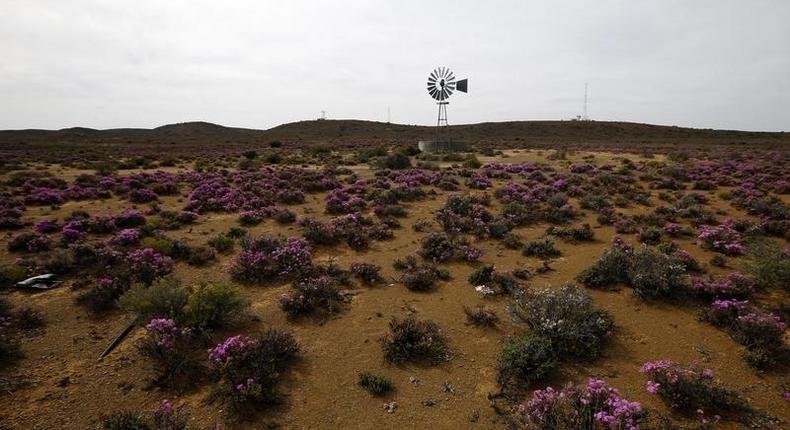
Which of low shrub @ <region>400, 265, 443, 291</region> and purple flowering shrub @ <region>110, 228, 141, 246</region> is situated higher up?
purple flowering shrub @ <region>110, 228, 141, 246</region>

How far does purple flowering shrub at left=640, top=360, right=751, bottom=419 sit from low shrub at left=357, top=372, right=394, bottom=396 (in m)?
4.14

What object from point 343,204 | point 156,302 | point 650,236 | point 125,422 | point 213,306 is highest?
point 343,204

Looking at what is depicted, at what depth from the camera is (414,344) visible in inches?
311

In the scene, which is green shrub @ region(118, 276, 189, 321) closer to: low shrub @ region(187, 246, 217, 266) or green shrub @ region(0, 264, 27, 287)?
low shrub @ region(187, 246, 217, 266)

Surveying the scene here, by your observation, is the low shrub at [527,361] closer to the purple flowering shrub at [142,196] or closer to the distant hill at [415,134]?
the purple flowering shrub at [142,196]

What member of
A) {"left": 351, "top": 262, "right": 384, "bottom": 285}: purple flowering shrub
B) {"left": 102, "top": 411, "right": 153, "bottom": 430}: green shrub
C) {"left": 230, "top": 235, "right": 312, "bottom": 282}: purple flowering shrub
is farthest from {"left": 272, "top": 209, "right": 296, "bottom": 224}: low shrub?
{"left": 102, "top": 411, "right": 153, "bottom": 430}: green shrub

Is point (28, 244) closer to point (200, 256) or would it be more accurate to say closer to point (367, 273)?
point (200, 256)

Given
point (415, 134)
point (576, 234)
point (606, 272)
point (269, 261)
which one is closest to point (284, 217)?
point (269, 261)

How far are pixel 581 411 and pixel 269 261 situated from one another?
8.82 meters

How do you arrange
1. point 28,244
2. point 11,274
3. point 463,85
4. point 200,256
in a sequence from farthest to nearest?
point 463,85
point 28,244
point 200,256
point 11,274

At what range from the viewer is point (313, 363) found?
25.0ft

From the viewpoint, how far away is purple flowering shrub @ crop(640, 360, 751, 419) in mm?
6090

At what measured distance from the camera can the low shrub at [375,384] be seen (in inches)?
266

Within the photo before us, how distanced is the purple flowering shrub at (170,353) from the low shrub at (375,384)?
9.66ft
